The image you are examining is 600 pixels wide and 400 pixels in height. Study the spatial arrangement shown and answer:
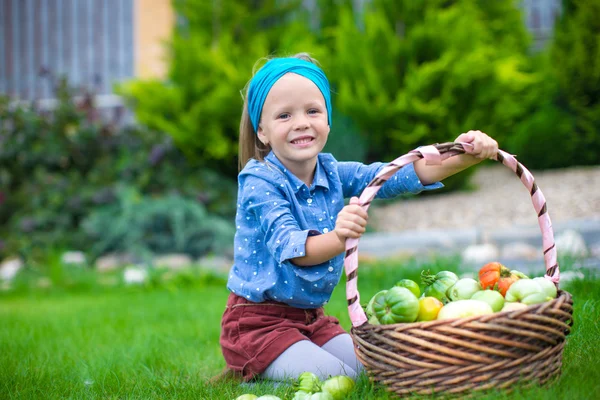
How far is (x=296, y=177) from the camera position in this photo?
2480 mm

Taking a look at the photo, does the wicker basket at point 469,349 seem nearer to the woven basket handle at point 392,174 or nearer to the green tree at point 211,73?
the woven basket handle at point 392,174

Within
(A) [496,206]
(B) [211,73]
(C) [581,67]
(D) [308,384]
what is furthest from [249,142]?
(C) [581,67]

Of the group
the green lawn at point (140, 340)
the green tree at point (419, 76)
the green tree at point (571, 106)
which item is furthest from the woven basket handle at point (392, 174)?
the green tree at point (571, 106)

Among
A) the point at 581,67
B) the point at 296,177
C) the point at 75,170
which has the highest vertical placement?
the point at 581,67

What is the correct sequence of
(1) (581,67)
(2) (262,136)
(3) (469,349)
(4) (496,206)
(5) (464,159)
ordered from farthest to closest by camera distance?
(1) (581,67), (4) (496,206), (2) (262,136), (5) (464,159), (3) (469,349)

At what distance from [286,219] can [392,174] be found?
416 mm

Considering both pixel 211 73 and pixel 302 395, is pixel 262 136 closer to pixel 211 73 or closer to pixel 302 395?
pixel 302 395

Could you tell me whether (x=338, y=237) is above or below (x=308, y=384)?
above

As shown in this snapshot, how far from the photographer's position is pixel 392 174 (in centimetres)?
200

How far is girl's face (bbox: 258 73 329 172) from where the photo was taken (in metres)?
2.37

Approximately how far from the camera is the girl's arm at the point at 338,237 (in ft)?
6.18

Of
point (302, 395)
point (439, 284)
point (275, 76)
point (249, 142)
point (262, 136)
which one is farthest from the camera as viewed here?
point (249, 142)

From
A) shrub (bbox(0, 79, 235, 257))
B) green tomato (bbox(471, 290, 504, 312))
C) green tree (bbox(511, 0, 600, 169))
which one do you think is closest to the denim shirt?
green tomato (bbox(471, 290, 504, 312))

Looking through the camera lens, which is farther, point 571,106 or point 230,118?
point 571,106
